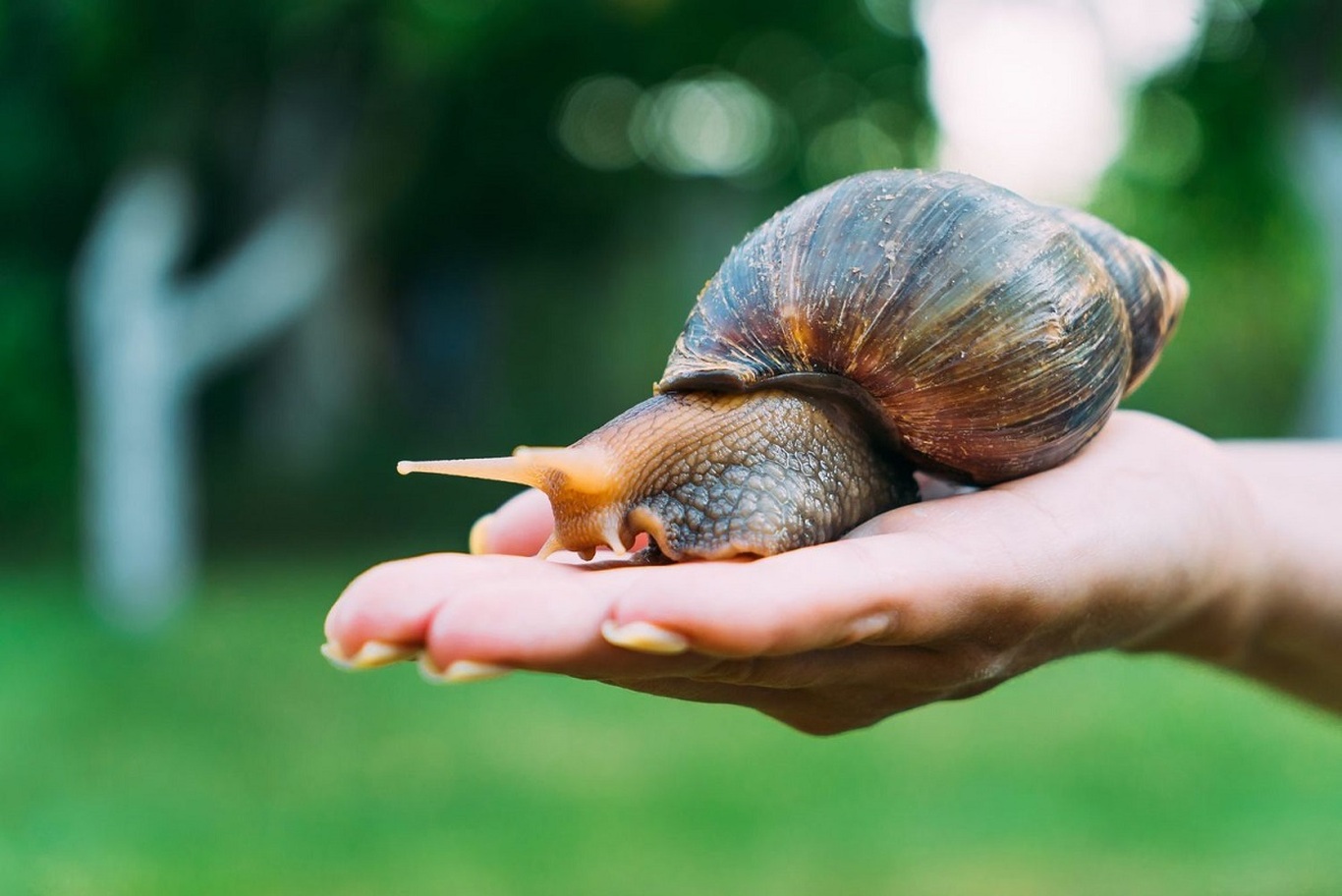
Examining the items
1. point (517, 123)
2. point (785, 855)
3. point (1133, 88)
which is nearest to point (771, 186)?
point (517, 123)

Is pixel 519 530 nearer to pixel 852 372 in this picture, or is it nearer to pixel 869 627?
pixel 852 372

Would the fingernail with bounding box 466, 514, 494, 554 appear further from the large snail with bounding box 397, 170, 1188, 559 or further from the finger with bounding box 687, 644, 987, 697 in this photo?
the finger with bounding box 687, 644, 987, 697

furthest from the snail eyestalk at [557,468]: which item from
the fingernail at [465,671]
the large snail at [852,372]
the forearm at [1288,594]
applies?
the forearm at [1288,594]

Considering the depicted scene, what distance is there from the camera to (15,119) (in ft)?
31.0

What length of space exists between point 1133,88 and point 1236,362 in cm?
798

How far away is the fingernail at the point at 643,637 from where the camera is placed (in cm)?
153

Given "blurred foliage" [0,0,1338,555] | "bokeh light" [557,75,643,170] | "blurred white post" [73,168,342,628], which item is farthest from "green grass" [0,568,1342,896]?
"bokeh light" [557,75,643,170]

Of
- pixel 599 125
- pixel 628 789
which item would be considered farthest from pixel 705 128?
pixel 628 789

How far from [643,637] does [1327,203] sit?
10.3m

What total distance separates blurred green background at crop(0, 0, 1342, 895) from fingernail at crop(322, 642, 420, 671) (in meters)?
2.98

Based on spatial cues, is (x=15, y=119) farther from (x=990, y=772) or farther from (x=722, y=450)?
(x=722, y=450)

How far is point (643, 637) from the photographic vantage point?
1525mm

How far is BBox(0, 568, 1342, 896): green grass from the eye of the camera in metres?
4.42

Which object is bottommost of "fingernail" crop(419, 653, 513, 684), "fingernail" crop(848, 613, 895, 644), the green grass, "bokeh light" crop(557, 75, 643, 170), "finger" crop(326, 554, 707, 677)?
the green grass
